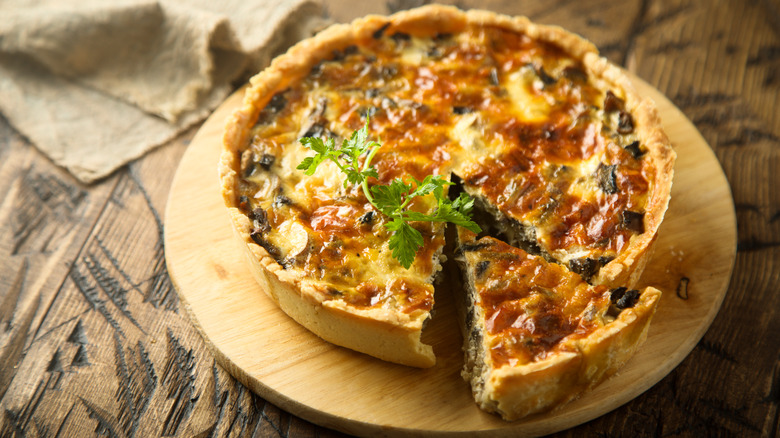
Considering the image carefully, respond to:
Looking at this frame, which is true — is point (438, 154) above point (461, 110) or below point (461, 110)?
below

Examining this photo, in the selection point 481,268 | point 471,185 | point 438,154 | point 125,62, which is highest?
point 125,62

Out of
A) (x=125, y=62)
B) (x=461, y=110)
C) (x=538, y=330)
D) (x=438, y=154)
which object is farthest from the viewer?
(x=125, y=62)

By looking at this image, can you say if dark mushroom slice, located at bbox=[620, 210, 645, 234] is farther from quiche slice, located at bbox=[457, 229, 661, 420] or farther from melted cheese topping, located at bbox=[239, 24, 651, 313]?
quiche slice, located at bbox=[457, 229, 661, 420]

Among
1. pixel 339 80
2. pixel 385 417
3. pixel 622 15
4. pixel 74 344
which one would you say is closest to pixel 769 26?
pixel 622 15

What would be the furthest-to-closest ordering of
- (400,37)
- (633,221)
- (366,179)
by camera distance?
1. (400,37)
2. (366,179)
3. (633,221)

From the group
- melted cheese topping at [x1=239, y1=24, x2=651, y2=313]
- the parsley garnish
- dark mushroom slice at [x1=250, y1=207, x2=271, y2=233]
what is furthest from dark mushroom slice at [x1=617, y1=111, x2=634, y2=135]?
dark mushroom slice at [x1=250, y1=207, x2=271, y2=233]

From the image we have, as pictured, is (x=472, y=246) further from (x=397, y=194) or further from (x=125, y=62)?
(x=125, y=62)

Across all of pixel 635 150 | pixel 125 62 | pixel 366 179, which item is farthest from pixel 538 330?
pixel 125 62

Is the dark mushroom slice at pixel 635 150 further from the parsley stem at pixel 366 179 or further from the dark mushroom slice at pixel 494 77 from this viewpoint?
the parsley stem at pixel 366 179

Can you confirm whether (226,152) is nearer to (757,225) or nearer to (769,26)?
(757,225)
